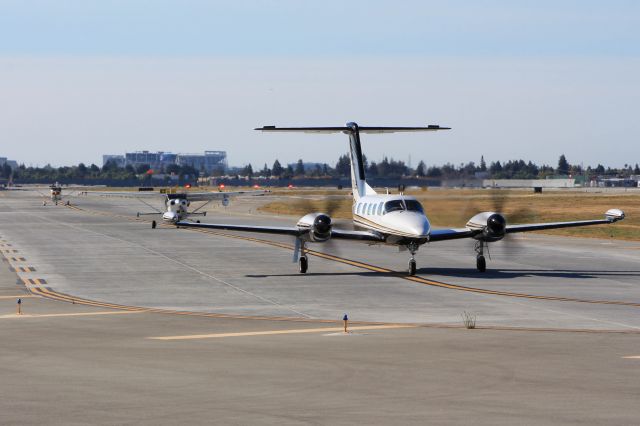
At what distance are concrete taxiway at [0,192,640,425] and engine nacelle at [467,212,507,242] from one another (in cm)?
172

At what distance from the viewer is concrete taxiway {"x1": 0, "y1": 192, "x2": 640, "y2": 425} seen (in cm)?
1513

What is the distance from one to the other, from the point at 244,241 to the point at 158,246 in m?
6.23

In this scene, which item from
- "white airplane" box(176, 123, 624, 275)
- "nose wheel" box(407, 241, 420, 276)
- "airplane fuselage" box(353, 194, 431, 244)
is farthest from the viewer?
"nose wheel" box(407, 241, 420, 276)

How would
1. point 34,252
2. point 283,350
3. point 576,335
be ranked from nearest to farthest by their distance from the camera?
point 283,350, point 576,335, point 34,252

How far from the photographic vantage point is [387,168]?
2793 inches

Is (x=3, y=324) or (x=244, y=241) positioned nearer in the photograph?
(x=3, y=324)

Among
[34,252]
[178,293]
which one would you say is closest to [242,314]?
[178,293]

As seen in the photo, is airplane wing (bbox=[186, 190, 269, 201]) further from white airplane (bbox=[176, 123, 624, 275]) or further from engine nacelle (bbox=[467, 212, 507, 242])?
engine nacelle (bbox=[467, 212, 507, 242])

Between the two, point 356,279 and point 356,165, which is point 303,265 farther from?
point 356,165

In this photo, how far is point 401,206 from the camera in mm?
38562

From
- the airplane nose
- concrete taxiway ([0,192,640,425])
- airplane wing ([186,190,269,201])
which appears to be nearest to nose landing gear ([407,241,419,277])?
concrete taxiway ([0,192,640,425])

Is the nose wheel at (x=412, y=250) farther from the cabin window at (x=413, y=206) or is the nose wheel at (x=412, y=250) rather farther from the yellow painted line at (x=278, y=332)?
the yellow painted line at (x=278, y=332)

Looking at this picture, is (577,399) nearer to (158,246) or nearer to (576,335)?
(576,335)

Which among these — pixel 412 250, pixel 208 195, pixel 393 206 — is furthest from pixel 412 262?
pixel 208 195
